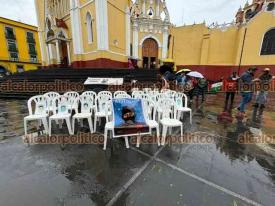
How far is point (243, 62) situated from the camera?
1491 cm

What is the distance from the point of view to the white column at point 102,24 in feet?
38.5

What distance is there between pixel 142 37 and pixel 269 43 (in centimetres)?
1217

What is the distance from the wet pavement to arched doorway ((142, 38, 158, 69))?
15790 millimetres

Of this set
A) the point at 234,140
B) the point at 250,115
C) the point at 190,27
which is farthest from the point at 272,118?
the point at 190,27

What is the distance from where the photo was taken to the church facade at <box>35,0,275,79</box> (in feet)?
42.3

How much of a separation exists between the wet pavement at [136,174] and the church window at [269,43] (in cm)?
1511

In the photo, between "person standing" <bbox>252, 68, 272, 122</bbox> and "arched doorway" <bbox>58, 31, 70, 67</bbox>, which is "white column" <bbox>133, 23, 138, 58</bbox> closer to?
"arched doorway" <bbox>58, 31, 70, 67</bbox>

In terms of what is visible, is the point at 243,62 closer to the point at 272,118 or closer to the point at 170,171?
the point at 272,118

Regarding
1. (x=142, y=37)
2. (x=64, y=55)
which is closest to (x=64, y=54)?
(x=64, y=55)

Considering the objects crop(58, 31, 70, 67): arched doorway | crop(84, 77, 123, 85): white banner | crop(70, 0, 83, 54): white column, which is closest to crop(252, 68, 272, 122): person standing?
crop(84, 77, 123, 85): white banner

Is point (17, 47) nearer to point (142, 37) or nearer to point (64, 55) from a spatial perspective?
point (64, 55)

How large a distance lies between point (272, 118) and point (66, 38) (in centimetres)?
1683

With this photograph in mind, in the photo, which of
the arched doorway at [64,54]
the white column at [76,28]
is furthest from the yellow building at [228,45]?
the arched doorway at [64,54]

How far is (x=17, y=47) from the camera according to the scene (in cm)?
2944
